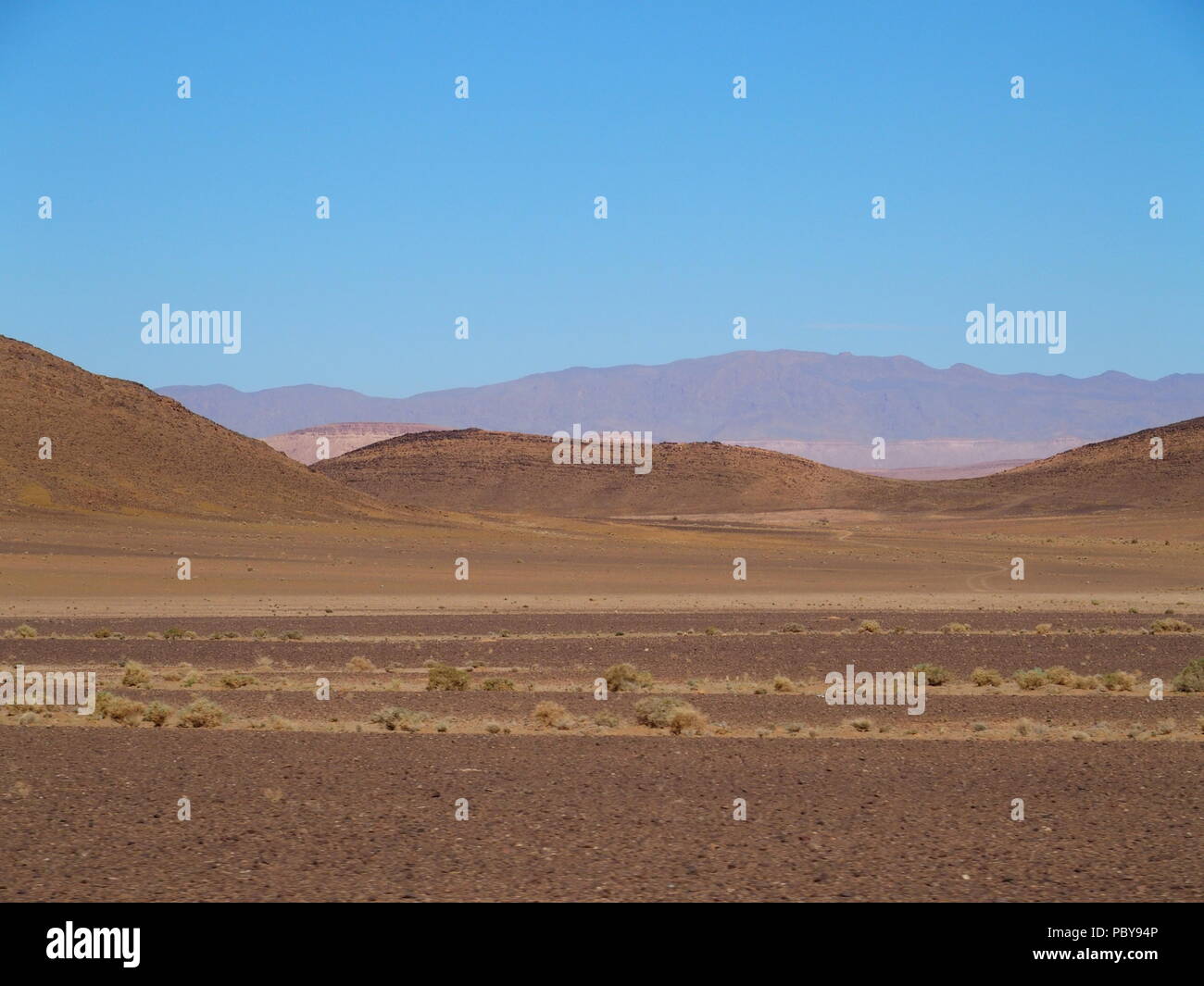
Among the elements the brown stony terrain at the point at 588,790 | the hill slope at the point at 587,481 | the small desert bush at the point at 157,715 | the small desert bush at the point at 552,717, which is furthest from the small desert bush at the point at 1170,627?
the hill slope at the point at 587,481

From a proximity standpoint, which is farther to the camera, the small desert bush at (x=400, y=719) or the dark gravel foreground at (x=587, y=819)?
the small desert bush at (x=400, y=719)

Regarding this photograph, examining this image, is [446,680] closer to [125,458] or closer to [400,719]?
[400,719]

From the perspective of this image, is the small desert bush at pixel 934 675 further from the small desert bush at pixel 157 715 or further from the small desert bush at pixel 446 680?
the small desert bush at pixel 157 715

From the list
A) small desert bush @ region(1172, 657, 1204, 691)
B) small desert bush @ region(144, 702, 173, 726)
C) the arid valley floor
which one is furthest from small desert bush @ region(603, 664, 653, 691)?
small desert bush @ region(1172, 657, 1204, 691)

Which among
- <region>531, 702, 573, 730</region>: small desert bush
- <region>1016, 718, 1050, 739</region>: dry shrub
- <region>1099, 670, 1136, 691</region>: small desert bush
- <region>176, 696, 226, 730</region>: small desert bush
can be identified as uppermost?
<region>176, 696, 226, 730</region>: small desert bush

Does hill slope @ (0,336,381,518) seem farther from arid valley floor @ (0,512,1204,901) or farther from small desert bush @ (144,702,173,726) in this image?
small desert bush @ (144,702,173,726)
